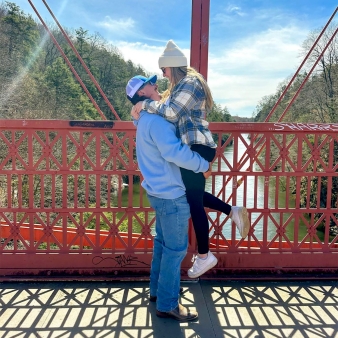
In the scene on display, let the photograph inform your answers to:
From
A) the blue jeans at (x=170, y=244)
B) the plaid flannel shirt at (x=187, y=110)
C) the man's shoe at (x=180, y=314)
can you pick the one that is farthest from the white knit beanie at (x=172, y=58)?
the man's shoe at (x=180, y=314)

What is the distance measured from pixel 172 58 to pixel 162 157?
29.0 inches

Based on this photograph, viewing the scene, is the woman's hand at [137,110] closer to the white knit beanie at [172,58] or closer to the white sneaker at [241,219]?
the white knit beanie at [172,58]

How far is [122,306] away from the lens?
9.95 feet

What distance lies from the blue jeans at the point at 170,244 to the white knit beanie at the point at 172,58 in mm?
959

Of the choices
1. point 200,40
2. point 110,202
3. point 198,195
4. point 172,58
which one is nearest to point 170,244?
point 198,195

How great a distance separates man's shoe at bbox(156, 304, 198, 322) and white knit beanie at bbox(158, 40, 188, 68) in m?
1.77

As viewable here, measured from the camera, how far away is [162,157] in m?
2.63

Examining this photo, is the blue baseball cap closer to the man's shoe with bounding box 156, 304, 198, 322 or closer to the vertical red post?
the vertical red post

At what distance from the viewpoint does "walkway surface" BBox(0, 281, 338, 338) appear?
8.81 feet

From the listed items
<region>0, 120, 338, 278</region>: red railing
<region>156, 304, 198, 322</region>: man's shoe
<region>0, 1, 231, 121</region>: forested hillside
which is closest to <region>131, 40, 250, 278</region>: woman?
<region>156, 304, 198, 322</region>: man's shoe

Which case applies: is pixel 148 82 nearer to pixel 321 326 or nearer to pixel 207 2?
pixel 207 2

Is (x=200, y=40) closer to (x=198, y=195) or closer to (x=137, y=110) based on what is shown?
(x=137, y=110)

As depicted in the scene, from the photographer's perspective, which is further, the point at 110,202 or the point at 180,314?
the point at 110,202

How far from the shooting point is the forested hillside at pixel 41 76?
1099 inches
